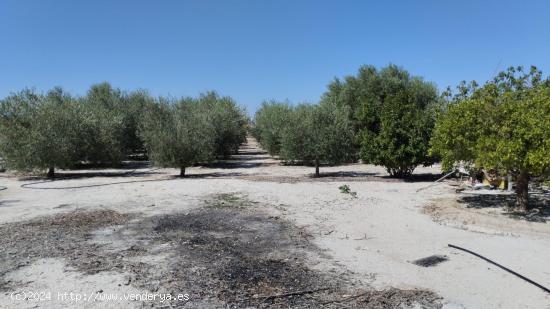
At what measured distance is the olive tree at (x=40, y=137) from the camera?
20.1 metres

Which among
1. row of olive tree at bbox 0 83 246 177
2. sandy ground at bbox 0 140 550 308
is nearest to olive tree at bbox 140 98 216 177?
row of olive tree at bbox 0 83 246 177

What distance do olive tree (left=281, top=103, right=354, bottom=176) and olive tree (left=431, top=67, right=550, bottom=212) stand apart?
8.35 meters

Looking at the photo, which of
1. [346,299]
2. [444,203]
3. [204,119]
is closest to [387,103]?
[444,203]

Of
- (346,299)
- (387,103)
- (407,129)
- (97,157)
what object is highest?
(387,103)

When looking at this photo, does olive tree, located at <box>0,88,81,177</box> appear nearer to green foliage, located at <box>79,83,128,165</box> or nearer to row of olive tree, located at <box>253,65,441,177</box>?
green foliage, located at <box>79,83,128,165</box>

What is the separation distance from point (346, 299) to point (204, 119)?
79.2 ft

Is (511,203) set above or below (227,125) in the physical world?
below

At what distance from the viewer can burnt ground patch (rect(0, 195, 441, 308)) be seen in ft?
18.6

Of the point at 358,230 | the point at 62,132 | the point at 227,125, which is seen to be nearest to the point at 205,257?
the point at 358,230

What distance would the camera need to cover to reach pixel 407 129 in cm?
1962

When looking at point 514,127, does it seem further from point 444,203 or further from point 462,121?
point 444,203

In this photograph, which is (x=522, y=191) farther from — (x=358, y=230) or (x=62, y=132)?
(x=62, y=132)

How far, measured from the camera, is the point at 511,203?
43.5 ft

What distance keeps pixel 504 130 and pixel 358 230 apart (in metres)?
4.60
